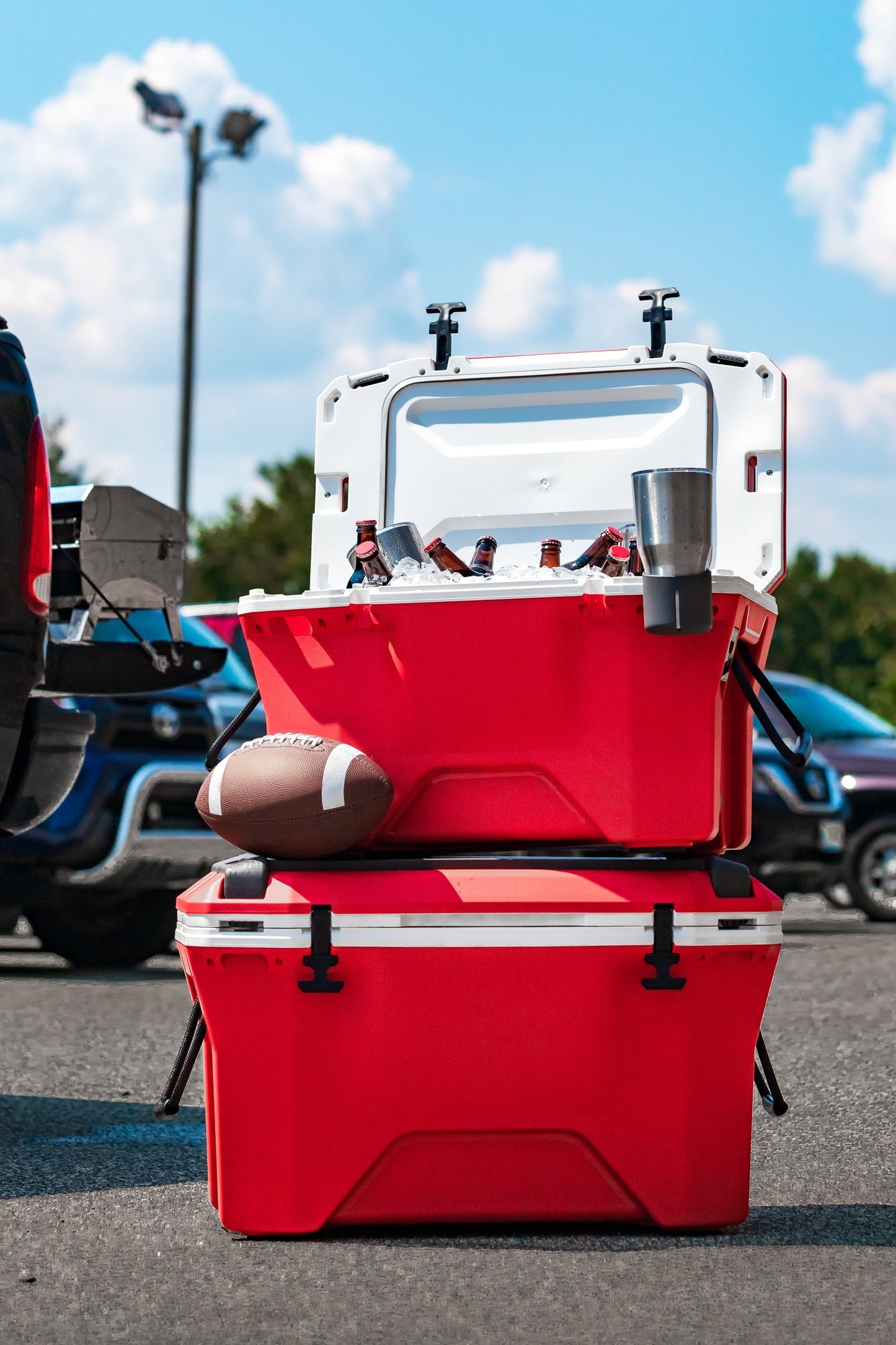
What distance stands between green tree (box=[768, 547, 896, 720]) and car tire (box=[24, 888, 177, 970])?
94.7m

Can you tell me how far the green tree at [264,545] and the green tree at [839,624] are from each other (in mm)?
36253

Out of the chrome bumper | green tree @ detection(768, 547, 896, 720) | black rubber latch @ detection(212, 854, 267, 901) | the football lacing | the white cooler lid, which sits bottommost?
the chrome bumper

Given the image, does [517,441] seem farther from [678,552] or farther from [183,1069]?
[183,1069]

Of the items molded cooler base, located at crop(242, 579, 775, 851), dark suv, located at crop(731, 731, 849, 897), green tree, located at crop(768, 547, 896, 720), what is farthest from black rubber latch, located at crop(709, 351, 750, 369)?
green tree, located at crop(768, 547, 896, 720)

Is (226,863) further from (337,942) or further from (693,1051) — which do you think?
(693,1051)

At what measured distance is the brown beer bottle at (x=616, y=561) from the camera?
4.73m

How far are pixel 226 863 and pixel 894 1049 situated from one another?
3.55 metres

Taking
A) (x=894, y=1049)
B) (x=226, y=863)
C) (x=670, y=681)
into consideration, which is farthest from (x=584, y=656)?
(x=894, y=1049)

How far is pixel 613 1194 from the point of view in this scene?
4.15 m

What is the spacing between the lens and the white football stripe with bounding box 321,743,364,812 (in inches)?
162

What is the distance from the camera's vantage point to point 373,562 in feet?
15.7

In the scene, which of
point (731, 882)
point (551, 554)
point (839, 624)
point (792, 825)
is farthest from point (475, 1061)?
point (839, 624)

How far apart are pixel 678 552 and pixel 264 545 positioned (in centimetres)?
7083

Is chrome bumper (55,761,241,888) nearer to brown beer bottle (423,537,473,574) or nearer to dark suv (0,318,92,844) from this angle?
dark suv (0,318,92,844)
